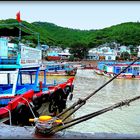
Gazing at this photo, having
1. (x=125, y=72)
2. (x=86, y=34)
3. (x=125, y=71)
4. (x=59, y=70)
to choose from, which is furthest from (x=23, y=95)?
(x=86, y=34)

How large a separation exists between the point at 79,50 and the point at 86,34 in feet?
242

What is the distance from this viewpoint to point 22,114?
9688 mm

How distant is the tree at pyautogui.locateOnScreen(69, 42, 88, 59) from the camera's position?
278 feet

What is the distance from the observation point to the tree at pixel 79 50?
8462 centimetres

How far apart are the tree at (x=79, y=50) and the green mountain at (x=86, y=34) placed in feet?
32.0

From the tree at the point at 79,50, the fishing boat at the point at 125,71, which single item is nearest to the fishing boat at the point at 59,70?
the fishing boat at the point at 125,71

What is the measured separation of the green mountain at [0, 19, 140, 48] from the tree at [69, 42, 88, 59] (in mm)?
9742

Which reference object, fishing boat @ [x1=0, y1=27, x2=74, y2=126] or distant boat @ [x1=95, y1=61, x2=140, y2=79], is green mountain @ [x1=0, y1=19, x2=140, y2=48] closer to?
distant boat @ [x1=95, y1=61, x2=140, y2=79]

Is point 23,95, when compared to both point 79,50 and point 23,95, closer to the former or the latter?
point 23,95

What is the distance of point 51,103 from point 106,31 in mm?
131756

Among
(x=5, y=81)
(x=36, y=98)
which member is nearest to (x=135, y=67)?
(x=5, y=81)

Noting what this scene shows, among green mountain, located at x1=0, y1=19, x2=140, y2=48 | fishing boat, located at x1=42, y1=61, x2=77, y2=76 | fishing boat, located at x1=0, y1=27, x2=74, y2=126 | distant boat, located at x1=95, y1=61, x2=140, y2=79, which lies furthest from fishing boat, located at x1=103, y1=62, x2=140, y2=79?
green mountain, located at x1=0, y1=19, x2=140, y2=48

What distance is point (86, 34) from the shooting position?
15862 centimetres

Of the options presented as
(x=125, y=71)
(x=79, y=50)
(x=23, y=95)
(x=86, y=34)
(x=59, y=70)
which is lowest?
(x=59, y=70)
